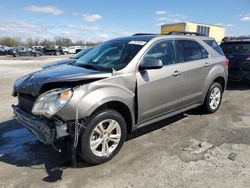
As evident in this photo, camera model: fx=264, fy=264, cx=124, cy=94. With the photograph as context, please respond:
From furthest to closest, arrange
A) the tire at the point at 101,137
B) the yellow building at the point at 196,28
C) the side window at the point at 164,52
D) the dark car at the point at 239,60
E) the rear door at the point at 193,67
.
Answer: the yellow building at the point at 196,28 → the dark car at the point at 239,60 → the rear door at the point at 193,67 → the side window at the point at 164,52 → the tire at the point at 101,137

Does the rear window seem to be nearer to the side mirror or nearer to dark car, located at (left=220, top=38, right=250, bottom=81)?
dark car, located at (left=220, top=38, right=250, bottom=81)

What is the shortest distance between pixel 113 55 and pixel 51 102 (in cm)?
157

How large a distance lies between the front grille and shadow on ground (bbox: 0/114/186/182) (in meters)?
0.74

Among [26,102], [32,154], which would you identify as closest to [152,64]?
[26,102]

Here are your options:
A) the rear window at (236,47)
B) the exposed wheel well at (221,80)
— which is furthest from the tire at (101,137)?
the rear window at (236,47)

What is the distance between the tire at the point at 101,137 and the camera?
352 centimetres

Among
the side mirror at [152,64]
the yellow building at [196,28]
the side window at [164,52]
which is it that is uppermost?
the yellow building at [196,28]

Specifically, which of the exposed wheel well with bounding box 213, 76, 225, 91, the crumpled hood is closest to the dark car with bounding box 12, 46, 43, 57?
the exposed wheel well with bounding box 213, 76, 225, 91

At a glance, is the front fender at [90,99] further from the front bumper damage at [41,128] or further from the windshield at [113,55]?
the windshield at [113,55]

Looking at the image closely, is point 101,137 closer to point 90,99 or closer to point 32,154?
point 90,99

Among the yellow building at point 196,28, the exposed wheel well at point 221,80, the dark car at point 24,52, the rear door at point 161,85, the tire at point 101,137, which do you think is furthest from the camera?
the yellow building at point 196,28

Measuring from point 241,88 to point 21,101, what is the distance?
763 centimetres

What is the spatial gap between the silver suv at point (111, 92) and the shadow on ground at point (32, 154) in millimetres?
435

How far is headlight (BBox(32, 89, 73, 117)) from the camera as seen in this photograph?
3.29 m
